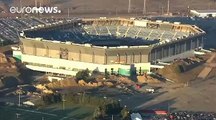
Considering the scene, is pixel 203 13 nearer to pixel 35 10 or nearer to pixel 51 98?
pixel 35 10

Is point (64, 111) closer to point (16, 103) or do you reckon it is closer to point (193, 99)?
point (16, 103)

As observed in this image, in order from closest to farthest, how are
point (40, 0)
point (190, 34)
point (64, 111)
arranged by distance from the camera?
point (64, 111)
point (190, 34)
point (40, 0)

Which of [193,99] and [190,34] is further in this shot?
[190,34]

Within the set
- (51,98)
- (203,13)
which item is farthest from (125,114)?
(203,13)

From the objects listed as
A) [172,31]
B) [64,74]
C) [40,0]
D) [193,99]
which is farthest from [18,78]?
[40,0]

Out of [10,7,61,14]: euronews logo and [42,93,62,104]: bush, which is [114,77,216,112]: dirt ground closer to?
[42,93,62,104]: bush

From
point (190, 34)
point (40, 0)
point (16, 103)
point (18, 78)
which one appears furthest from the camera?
point (40, 0)

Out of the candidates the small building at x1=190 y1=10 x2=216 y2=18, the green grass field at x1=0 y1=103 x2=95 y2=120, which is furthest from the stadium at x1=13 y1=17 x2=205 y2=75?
the small building at x1=190 y1=10 x2=216 y2=18
